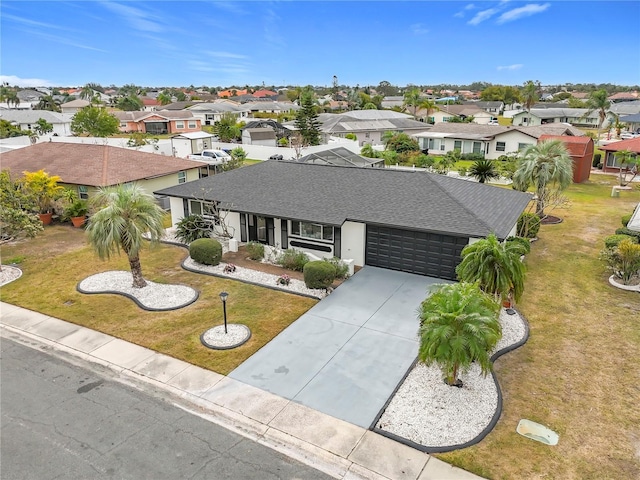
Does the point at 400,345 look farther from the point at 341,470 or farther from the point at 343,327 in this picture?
the point at 341,470

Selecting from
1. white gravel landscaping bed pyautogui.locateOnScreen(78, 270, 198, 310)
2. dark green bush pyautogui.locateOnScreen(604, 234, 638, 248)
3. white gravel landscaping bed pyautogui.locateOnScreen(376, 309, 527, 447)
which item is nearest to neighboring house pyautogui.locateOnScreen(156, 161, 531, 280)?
dark green bush pyautogui.locateOnScreen(604, 234, 638, 248)

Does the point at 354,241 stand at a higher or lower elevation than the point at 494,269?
lower

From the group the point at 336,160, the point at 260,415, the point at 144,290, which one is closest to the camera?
the point at 260,415

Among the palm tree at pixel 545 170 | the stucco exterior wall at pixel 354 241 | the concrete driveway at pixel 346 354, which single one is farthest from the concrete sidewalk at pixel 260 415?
the palm tree at pixel 545 170

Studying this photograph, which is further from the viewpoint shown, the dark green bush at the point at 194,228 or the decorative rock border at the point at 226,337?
the dark green bush at the point at 194,228

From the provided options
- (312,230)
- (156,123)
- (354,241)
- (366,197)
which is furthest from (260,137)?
(354,241)

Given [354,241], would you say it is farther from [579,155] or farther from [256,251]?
[579,155]

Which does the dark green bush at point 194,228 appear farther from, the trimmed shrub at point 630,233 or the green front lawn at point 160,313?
the trimmed shrub at point 630,233
